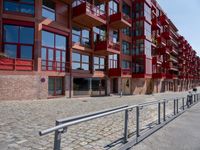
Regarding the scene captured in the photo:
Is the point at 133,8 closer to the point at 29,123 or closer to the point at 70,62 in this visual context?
the point at 70,62

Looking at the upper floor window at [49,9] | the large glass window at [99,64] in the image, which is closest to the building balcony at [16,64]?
the upper floor window at [49,9]

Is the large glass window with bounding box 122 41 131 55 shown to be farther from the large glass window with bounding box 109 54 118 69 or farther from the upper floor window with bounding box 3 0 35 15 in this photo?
the upper floor window with bounding box 3 0 35 15

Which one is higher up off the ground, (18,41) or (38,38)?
(38,38)

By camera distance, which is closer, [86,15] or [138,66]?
[86,15]

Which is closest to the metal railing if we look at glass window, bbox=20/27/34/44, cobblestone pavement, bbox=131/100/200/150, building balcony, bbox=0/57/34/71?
cobblestone pavement, bbox=131/100/200/150

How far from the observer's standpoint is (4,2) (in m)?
20.0

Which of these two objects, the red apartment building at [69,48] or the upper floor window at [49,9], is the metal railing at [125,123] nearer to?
the red apartment building at [69,48]

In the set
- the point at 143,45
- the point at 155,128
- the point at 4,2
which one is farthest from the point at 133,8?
the point at 155,128

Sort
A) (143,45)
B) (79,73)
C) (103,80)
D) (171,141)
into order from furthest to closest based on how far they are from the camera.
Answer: (143,45), (103,80), (79,73), (171,141)

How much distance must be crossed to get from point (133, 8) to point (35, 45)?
24.6 meters

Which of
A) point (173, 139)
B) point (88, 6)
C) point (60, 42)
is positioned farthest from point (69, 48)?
point (173, 139)

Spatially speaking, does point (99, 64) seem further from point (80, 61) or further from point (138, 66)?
point (138, 66)

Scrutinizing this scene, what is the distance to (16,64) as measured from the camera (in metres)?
19.2

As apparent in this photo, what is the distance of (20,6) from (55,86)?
809cm
